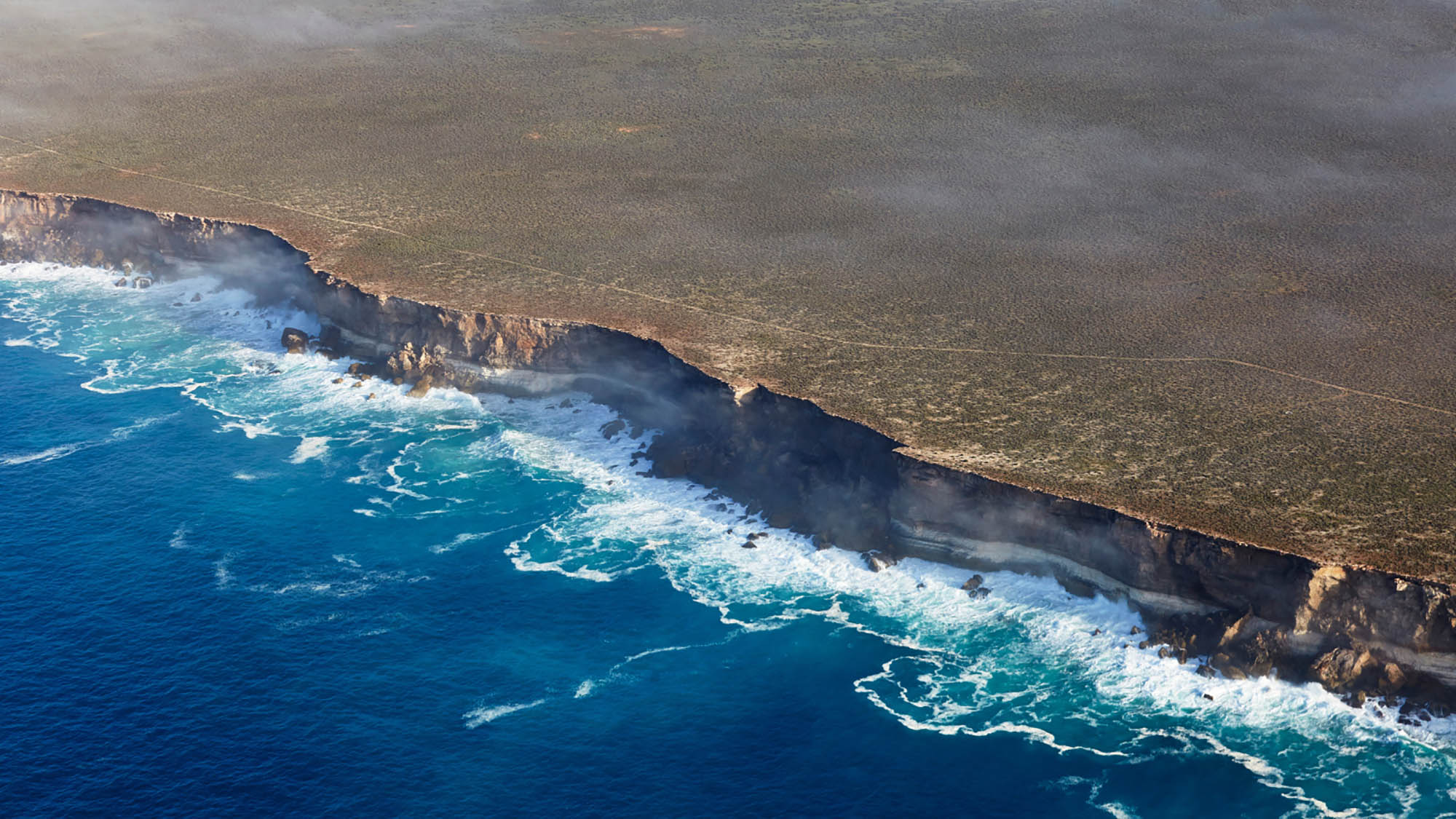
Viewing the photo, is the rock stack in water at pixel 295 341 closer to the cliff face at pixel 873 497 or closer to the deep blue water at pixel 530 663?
the cliff face at pixel 873 497

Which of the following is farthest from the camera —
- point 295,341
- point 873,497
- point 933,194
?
point 933,194

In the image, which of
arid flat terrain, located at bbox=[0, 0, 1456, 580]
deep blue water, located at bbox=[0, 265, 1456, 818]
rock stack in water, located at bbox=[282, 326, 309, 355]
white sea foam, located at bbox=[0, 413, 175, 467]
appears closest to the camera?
deep blue water, located at bbox=[0, 265, 1456, 818]

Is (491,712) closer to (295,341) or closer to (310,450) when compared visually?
(310,450)

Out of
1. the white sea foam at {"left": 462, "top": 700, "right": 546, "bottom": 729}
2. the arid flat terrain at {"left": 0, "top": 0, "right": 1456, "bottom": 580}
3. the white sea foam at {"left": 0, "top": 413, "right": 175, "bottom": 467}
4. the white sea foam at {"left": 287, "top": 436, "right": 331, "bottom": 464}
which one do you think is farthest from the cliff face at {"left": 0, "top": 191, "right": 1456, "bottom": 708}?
the white sea foam at {"left": 462, "top": 700, "right": 546, "bottom": 729}

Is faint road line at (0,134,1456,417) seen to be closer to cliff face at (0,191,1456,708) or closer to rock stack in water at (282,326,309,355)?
cliff face at (0,191,1456,708)

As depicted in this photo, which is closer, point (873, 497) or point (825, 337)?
point (873, 497)

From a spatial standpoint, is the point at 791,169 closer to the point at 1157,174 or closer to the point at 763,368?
the point at 1157,174

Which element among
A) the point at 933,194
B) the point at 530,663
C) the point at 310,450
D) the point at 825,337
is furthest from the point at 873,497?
the point at 933,194
